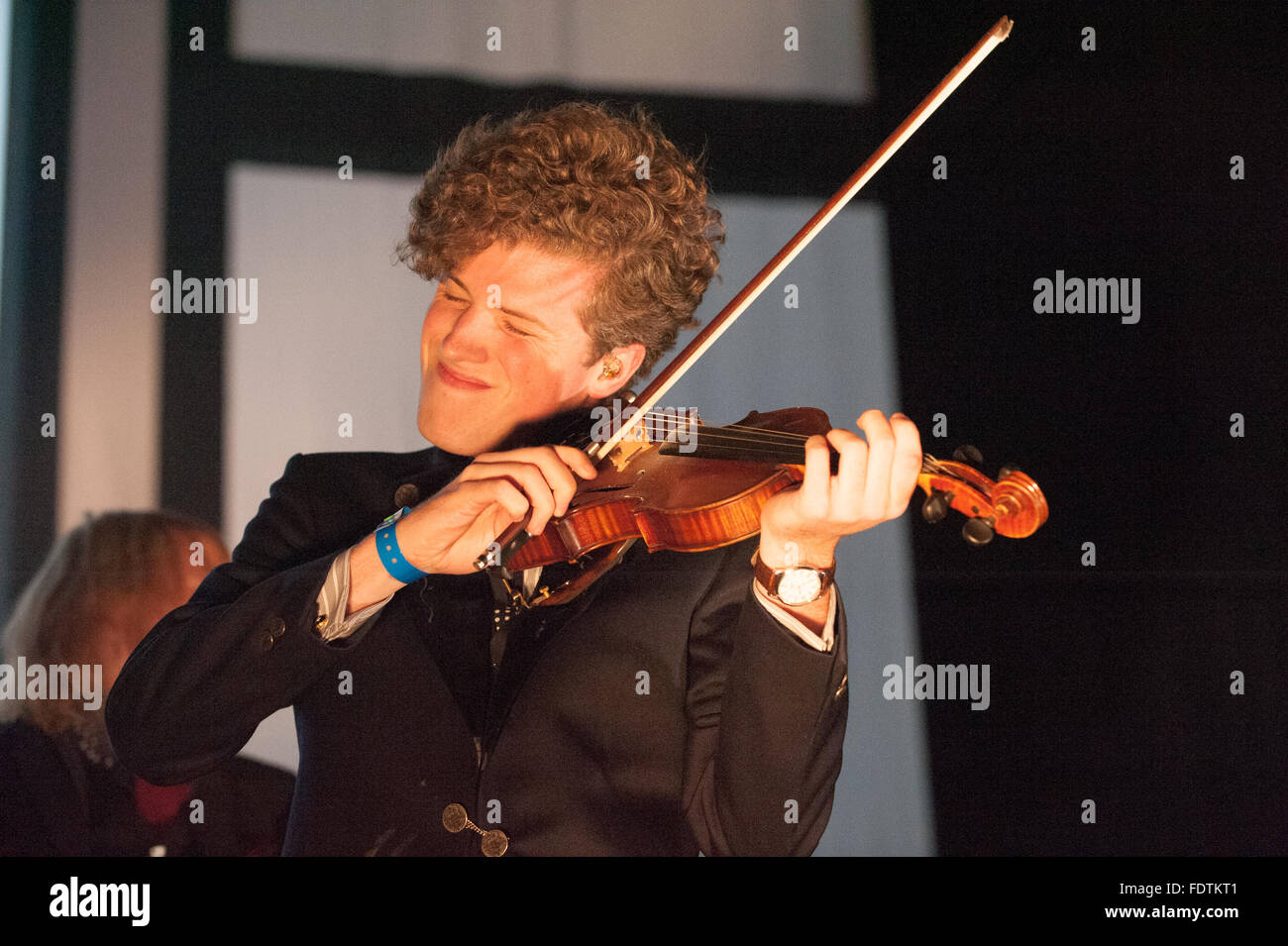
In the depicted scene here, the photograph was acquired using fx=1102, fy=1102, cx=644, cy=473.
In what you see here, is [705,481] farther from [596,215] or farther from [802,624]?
[596,215]

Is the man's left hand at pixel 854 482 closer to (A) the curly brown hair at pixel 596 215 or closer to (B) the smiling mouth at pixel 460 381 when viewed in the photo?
(A) the curly brown hair at pixel 596 215

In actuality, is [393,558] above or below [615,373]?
below

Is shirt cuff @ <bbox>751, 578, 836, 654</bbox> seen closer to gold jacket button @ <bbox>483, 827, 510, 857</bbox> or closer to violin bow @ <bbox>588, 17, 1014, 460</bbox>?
violin bow @ <bbox>588, 17, 1014, 460</bbox>

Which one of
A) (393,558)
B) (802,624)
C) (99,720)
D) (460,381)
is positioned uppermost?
(460,381)

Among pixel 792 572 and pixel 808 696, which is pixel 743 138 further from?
pixel 808 696

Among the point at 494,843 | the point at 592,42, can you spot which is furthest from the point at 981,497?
the point at 592,42

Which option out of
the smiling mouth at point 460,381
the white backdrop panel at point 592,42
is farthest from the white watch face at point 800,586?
the white backdrop panel at point 592,42

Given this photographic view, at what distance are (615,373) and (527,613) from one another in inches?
19.6

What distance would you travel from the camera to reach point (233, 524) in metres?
A: 2.29

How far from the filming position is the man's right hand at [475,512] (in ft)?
5.76

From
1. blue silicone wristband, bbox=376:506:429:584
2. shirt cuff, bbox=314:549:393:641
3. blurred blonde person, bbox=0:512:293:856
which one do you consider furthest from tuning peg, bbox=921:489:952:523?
blurred blonde person, bbox=0:512:293:856

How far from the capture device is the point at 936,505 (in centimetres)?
172
